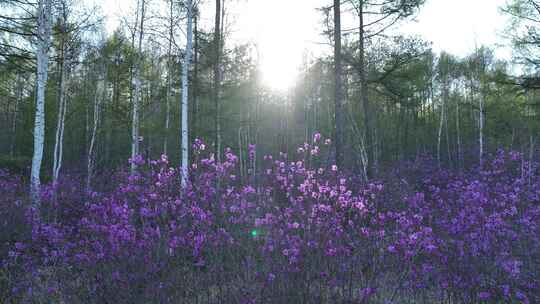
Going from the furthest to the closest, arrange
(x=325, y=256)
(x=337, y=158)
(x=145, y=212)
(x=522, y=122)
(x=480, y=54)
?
(x=480, y=54), (x=522, y=122), (x=337, y=158), (x=145, y=212), (x=325, y=256)

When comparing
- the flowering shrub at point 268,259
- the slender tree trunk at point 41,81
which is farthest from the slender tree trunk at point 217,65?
the flowering shrub at point 268,259

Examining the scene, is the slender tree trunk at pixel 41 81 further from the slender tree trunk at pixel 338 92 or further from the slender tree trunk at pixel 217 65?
the slender tree trunk at pixel 338 92

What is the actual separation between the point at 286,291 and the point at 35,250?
505cm

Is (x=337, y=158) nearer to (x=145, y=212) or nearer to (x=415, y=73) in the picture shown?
(x=415, y=73)

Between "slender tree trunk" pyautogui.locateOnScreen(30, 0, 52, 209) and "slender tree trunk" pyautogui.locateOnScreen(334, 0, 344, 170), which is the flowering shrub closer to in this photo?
"slender tree trunk" pyautogui.locateOnScreen(30, 0, 52, 209)

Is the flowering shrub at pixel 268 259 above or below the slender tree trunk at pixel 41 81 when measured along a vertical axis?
below

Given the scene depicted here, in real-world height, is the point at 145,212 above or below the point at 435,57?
below

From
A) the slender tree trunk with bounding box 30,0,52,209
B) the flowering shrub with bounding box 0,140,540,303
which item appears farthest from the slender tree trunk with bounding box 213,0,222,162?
the flowering shrub with bounding box 0,140,540,303

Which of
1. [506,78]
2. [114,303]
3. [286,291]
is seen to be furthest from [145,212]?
[506,78]

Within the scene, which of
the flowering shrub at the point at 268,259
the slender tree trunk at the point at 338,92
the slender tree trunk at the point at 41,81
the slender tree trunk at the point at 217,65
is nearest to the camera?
Result: the flowering shrub at the point at 268,259

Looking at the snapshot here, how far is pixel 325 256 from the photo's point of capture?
373 centimetres

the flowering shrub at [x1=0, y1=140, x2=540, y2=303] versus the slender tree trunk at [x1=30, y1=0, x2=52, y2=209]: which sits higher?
the slender tree trunk at [x1=30, y1=0, x2=52, y2=209]

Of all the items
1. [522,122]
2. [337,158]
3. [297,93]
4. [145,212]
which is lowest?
[145,212]

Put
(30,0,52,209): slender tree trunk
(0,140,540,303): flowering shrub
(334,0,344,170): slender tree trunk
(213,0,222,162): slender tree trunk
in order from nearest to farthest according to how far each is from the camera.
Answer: (0,140,540,303): flowering shrub, (30,0,52,209): slender tree trunk, (334,0,344,170): slender tree trunk, (213,0,222,162): slender tree trunk
